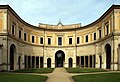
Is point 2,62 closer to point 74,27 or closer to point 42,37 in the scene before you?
point 42,37

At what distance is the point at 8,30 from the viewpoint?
3291 cm

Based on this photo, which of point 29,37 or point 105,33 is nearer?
point 105,33

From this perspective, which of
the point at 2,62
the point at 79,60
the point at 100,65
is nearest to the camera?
the point at 2,62

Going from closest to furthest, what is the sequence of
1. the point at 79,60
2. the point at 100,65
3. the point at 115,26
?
the point at 115,26 → the point at 100,65 → the point at 79,60

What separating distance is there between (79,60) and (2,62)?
2519cm

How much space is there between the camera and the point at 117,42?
33219 millimetres

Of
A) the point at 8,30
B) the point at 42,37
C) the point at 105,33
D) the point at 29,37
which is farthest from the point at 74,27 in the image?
the point at 8,30

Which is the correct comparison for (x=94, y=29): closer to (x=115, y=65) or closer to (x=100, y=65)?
(x=100, y=65)

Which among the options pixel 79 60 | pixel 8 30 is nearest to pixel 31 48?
pixel 79 60

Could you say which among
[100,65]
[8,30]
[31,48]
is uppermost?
[8,30]

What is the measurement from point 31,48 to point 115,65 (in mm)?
22583

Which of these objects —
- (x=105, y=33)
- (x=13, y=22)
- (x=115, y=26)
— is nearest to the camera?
(x=115, y=26)

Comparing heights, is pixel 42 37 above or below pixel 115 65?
above

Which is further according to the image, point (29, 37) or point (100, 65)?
point (29, 37)
